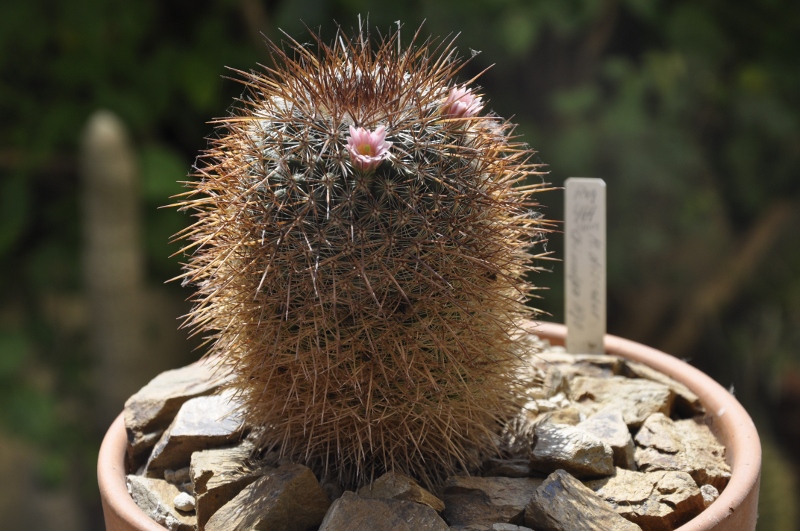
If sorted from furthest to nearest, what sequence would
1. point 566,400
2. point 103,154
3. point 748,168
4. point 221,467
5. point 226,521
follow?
point 748,168 < point 103,154 < point 566,400 < point 221,467 < point 226,521

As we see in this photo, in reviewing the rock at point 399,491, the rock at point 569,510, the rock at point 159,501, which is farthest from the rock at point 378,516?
the rock at point 159,501

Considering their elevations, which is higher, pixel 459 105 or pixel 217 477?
pixel 459 105

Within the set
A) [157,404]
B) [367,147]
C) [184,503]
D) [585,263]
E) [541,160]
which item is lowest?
[184,503]

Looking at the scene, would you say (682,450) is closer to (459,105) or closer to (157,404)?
(459,105)

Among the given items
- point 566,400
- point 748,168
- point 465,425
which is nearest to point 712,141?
point 748,168

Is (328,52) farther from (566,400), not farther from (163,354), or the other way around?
(163,354)

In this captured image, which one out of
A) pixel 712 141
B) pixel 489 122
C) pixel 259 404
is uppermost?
pixel 712 141

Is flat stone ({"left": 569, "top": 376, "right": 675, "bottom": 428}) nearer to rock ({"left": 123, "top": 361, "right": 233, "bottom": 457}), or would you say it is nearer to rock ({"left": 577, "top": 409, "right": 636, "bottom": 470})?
rock ({"left": 577, "top": 409, "right": 636, "bottom": 470})

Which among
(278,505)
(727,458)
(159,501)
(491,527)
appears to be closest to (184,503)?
(159,501)

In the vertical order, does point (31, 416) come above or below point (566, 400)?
below
